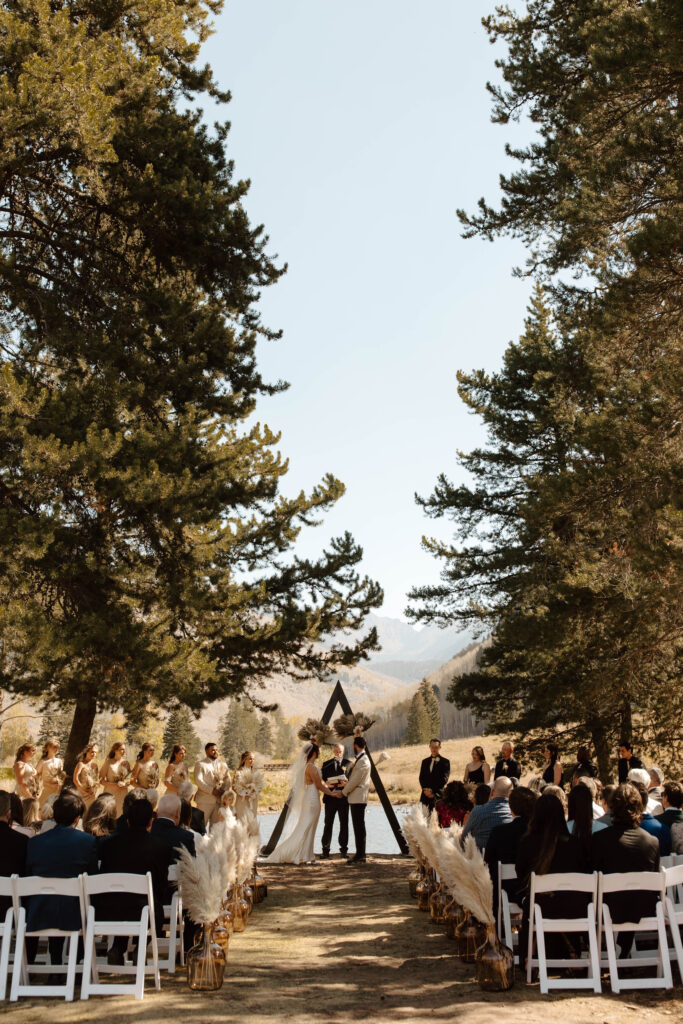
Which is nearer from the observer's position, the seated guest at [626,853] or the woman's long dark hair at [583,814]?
the seated guest at [626,853]

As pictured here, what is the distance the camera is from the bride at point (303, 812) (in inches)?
533

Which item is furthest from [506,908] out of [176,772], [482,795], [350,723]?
[350,723]

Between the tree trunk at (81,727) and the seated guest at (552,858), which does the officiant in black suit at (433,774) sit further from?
Answer: the seated guest at (552,858)

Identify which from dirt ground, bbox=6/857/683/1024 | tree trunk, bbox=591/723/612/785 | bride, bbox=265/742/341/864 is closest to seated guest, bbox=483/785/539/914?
dirt ground, bbox=6/857/683/1024

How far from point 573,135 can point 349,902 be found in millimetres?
10094

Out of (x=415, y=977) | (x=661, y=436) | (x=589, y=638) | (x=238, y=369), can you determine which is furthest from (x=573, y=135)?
(x=415, y=977)

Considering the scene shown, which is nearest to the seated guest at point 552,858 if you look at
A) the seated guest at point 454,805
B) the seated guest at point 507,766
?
the seated guest at point 454,805

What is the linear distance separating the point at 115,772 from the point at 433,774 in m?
4.55

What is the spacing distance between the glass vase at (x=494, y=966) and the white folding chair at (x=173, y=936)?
7.38 feet

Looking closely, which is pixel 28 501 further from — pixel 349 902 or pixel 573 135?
pixel 573 135

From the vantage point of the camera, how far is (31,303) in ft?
41.2

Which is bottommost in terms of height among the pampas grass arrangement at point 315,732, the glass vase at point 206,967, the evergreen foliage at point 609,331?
the glass vase at point 206,967

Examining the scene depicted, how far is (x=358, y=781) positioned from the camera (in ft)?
44.2

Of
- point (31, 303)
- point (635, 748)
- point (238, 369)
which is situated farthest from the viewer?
point (635, 748)
